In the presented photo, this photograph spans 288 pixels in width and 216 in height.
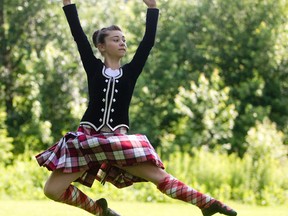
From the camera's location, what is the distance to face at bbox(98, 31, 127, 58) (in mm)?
4527

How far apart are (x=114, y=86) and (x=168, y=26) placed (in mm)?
15097

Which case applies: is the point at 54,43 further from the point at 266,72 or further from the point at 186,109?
the point at 266,72

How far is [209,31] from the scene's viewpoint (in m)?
19.9

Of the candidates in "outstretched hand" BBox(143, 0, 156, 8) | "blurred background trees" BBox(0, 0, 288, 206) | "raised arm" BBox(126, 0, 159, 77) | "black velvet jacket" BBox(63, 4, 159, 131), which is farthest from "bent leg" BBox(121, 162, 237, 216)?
"blurred background trees" BBox(0, 0, 288, 206)

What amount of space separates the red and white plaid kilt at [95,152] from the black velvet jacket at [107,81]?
0.09 metres

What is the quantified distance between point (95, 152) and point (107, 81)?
1.62 ft

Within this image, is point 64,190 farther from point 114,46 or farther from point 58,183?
point 114,46

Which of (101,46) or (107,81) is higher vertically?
(101,46)

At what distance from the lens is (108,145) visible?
4.21 m

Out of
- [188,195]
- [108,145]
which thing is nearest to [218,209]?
[188,195]

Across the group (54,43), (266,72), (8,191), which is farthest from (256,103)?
(8,191)

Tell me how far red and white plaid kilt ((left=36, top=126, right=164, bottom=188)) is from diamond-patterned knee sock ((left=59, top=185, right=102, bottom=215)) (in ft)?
0.58

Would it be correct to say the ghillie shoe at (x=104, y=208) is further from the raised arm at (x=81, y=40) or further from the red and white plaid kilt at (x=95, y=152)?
the raised arm at (x=81, y=40)

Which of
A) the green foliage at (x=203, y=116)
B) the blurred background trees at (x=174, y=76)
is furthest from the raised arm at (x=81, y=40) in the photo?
the green foliage at (x=203, y=116)
